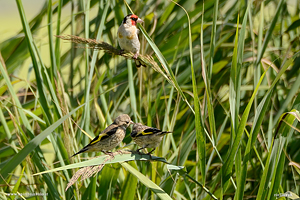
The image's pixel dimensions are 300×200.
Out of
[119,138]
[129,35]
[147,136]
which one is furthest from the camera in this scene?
[129,35]

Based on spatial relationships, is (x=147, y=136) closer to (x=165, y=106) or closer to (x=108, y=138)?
(x=108, y=138)

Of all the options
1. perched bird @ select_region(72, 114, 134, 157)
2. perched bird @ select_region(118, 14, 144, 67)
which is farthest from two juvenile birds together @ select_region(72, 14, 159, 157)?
perched bird @ select_region(118, 14, 144, 67)

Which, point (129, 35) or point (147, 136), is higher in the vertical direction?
point (129, 35)

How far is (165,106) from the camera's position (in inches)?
109

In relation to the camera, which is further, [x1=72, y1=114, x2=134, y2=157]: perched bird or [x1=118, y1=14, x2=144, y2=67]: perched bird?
[x1=118, y1=14, x2=144, y2=67]: perched bird

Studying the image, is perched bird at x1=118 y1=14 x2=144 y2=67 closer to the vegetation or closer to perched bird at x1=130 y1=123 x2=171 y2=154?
the vegetation

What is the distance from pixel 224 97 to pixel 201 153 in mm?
1606

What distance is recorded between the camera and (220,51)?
123 inches

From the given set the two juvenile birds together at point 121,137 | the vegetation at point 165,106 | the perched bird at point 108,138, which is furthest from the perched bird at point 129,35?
the perched bird at point 108,138

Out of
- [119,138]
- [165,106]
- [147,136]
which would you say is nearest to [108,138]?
[119,138]

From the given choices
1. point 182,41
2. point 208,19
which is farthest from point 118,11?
point 208,19

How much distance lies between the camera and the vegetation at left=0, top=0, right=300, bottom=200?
162 cm

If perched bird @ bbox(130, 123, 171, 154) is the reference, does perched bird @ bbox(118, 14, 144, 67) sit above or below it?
above

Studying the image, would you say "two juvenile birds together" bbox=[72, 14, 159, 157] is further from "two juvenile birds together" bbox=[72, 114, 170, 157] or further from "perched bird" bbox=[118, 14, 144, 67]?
"perched bird" bbox=[118, 14, 144, 67]
